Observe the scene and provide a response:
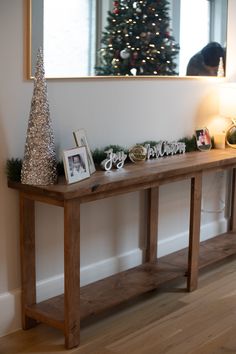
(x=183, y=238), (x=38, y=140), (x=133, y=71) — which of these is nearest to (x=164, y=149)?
(x=133, y=71)

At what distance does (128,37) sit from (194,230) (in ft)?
3.82

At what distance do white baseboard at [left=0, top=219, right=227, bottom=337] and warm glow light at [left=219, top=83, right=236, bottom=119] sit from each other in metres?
0.82

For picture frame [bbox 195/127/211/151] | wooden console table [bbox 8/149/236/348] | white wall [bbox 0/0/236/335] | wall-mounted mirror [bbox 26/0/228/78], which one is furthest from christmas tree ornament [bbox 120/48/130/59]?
picture frame [bbox 195/127/211/151]

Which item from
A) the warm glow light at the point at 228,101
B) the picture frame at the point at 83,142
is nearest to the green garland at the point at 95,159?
the picture frame at the point at 83,142

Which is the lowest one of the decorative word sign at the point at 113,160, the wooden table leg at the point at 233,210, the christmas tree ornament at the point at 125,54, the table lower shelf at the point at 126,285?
the table lower shelf at the point at 126,285

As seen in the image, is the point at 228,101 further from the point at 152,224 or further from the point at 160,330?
the point at 160,330

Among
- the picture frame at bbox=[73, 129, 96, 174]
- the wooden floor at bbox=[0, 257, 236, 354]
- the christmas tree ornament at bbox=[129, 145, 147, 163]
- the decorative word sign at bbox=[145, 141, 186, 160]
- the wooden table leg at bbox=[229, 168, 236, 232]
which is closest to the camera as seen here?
the wooden floor at bbox=[0, 257, 236, 354]

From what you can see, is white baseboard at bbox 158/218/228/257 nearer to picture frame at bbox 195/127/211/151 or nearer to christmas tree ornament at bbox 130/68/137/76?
picture frame at bbox 195/127/211/151

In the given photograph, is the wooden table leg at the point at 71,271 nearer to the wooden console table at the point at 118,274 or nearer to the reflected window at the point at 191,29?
the wooden console table at the point at 118,274

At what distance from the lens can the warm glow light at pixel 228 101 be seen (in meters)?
3.86

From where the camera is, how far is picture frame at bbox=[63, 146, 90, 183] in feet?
8.81

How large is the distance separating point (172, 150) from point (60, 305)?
1.21 meters

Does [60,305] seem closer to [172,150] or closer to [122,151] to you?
[122,151]

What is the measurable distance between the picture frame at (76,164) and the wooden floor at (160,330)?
79 centimetres
